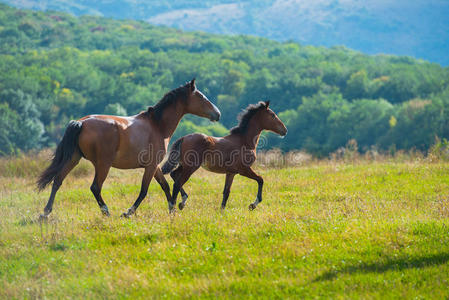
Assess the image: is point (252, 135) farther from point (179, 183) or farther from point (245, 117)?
point (179, 183)

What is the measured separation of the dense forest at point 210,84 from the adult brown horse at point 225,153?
52257 millimetres

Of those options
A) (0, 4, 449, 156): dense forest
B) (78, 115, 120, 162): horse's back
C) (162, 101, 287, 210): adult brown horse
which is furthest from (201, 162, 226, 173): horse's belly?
(0, 4, 449, 156): dense forest

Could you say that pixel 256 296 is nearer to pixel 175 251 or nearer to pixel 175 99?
pixel 175 251

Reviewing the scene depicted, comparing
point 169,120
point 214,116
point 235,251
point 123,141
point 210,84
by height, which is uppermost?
point 210,84

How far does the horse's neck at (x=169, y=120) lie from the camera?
10.1 m

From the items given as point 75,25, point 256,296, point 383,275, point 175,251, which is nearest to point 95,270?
point 175,251

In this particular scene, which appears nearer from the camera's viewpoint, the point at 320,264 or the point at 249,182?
the point at 320,264

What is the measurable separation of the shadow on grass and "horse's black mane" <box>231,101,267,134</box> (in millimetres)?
5397

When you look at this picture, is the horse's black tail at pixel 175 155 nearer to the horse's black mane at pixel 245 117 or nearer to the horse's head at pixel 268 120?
the horse's black mane at pixel 245 117

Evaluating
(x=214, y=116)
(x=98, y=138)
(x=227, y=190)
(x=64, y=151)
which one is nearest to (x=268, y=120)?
(x=214, y=116)

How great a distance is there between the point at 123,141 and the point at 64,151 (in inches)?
42.6

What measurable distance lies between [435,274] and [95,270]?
14.5ft

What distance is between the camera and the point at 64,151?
8.88 m

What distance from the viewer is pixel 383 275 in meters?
6.19
